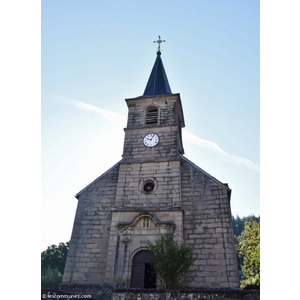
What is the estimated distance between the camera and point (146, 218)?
43.4 feet

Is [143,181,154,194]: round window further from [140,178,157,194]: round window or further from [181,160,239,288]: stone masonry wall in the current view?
[181,160,239,288]: stone masonry wall

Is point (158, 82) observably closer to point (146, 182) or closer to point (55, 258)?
point (146, 182)

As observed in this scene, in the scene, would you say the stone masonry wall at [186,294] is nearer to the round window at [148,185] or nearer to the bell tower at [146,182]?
the bell tower at [146,182]

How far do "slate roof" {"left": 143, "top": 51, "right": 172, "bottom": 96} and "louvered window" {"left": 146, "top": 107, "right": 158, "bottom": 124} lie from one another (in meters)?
1.55

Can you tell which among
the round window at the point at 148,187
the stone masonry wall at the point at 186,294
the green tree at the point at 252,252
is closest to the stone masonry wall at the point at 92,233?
the round window at the point at 148,187

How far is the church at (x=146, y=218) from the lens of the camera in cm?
1217

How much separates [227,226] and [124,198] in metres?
5.11

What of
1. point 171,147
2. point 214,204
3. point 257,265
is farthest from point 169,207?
point 257,265

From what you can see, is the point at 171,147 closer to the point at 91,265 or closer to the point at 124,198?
the point at 124,198

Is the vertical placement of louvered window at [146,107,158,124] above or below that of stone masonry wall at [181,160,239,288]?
above

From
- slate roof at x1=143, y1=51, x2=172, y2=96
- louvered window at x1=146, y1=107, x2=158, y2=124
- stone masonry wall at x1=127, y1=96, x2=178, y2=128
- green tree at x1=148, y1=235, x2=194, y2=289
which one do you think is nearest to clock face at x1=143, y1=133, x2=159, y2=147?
stone masonry wall at x1=127, y1=96, x2=178, y2=128

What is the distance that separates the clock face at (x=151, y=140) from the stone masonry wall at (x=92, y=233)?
2.24 metres

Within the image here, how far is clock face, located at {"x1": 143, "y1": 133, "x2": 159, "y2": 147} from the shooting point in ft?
52.3

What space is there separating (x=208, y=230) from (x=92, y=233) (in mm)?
5533
